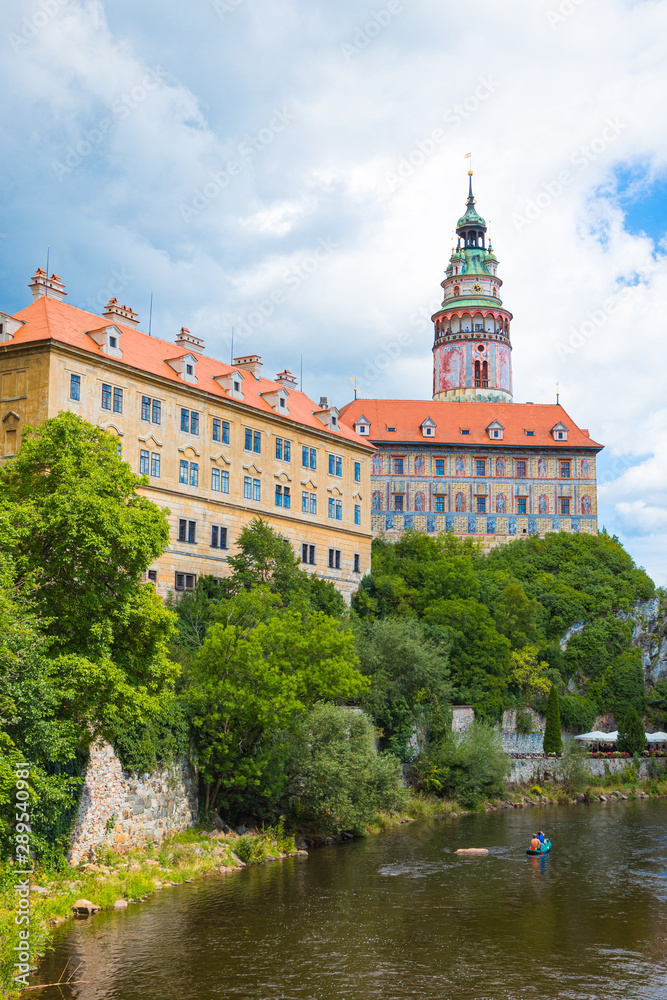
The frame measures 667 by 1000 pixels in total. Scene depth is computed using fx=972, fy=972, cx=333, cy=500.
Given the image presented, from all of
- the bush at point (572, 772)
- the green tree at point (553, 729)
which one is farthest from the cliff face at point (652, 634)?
the bush at point (572, 772)

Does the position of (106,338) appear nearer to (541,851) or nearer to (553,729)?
(541,851)

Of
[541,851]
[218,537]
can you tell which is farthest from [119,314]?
[541,851]

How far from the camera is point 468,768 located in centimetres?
4575

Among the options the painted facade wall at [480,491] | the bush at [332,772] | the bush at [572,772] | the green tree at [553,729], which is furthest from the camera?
the painted facade wall at [480,491]

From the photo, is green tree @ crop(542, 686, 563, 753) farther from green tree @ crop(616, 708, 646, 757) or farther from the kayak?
the kayak

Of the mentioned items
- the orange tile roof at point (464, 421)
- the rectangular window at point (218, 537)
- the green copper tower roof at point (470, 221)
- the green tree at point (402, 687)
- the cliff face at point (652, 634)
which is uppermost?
the green copper tower roof at point (470, 221)

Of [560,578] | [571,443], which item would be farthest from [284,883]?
[571,443]

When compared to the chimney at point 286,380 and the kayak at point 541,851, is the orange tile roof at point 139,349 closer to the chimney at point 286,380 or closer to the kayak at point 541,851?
the chimney at point 286,380

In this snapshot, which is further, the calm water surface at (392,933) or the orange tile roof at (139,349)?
the orange tile roof at (139,349)

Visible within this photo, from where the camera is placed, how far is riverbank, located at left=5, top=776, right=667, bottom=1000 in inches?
740

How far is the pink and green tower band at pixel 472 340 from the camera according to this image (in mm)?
89812

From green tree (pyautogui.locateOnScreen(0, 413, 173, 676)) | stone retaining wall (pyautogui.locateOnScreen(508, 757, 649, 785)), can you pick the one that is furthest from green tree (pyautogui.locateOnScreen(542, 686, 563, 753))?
green tree (pyautogui.locateOnScreen(0, 413, 173, 676))

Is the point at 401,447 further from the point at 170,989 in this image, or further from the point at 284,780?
the point at 170,989

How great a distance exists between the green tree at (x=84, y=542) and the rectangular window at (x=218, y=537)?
21.1m
